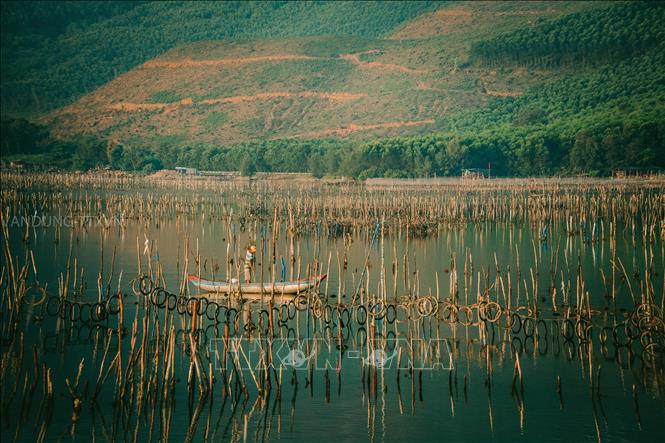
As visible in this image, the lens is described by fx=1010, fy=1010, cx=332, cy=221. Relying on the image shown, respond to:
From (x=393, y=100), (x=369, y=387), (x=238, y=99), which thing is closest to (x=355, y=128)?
(x=393, y=100)

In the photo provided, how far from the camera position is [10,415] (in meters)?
12.2

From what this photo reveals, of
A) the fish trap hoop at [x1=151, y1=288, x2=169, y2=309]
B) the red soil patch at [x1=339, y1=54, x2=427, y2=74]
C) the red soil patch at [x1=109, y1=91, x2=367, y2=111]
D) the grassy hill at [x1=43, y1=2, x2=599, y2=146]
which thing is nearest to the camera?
the fish trap hoop at [x1=151, y1=288, x2=169, y2=309]

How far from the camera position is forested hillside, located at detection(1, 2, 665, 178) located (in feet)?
242

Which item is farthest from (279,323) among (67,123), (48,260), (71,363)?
(67,123)

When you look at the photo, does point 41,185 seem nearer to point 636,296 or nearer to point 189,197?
point 189,197

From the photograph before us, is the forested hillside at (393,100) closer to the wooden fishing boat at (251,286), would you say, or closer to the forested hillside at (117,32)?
the forested hillside at (117,32)

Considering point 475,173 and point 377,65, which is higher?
point 377,65

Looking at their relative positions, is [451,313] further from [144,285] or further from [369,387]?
[144,285]

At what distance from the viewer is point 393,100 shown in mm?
112875

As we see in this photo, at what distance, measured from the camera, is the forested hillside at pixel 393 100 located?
Answer: 73.9 metres

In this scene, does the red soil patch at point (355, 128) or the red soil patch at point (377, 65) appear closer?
the red soil patch at point (355, 128)

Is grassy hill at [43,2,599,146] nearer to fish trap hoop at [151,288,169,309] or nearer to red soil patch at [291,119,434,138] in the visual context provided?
red soil patch at [291,119,434,138]

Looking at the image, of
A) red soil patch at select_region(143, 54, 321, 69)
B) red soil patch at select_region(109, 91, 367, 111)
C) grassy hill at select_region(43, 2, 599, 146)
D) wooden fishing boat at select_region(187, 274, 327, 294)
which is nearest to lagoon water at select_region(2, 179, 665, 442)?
wooden fishing boat at select_region(187, 274, 327, 294)

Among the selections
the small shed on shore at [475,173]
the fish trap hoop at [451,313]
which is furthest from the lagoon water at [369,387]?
the small shed on shore at [475,173]
